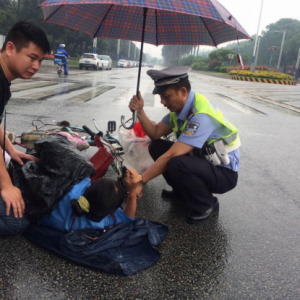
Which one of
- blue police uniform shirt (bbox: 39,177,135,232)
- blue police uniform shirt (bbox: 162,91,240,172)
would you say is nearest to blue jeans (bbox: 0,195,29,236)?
blue police uniform shirt (bbox: 39,177,135,232)

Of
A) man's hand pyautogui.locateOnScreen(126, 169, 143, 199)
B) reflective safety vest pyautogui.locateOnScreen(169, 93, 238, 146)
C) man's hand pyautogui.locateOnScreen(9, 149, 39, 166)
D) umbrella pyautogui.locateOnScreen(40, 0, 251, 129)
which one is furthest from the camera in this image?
umbrella pyautogui.locateOnScreen(40, 0, 251, 129)

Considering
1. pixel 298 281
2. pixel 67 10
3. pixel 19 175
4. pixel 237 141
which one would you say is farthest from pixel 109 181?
pixel 67 10

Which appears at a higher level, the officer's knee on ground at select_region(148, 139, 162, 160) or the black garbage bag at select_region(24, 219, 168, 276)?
the officer's knee on ground at select_region(148, 139, 162, 160)

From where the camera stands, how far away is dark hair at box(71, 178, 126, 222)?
6.99 ft

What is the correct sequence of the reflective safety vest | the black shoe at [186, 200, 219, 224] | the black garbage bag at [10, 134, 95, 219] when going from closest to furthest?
the black garbage bag at [10, 134, 95, 219], the reflective safety vest, the black shoe at [186, 200, 219, 224]

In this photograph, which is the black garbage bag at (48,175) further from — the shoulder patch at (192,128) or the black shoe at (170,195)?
the black shoe at (170,195)

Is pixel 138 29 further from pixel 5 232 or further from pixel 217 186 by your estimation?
pixel 5 232

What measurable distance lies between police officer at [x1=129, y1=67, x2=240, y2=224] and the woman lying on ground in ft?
0.73

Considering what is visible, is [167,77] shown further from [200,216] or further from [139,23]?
[139,23]

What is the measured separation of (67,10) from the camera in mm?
3797

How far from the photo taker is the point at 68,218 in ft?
7.47

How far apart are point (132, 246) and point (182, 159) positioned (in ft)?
2.64

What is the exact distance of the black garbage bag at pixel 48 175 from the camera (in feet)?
7.23

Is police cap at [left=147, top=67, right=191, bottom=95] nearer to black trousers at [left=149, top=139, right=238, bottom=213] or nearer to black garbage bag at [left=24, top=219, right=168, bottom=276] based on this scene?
black trousers at [left=149, top=139, right=238, bottom=213]
